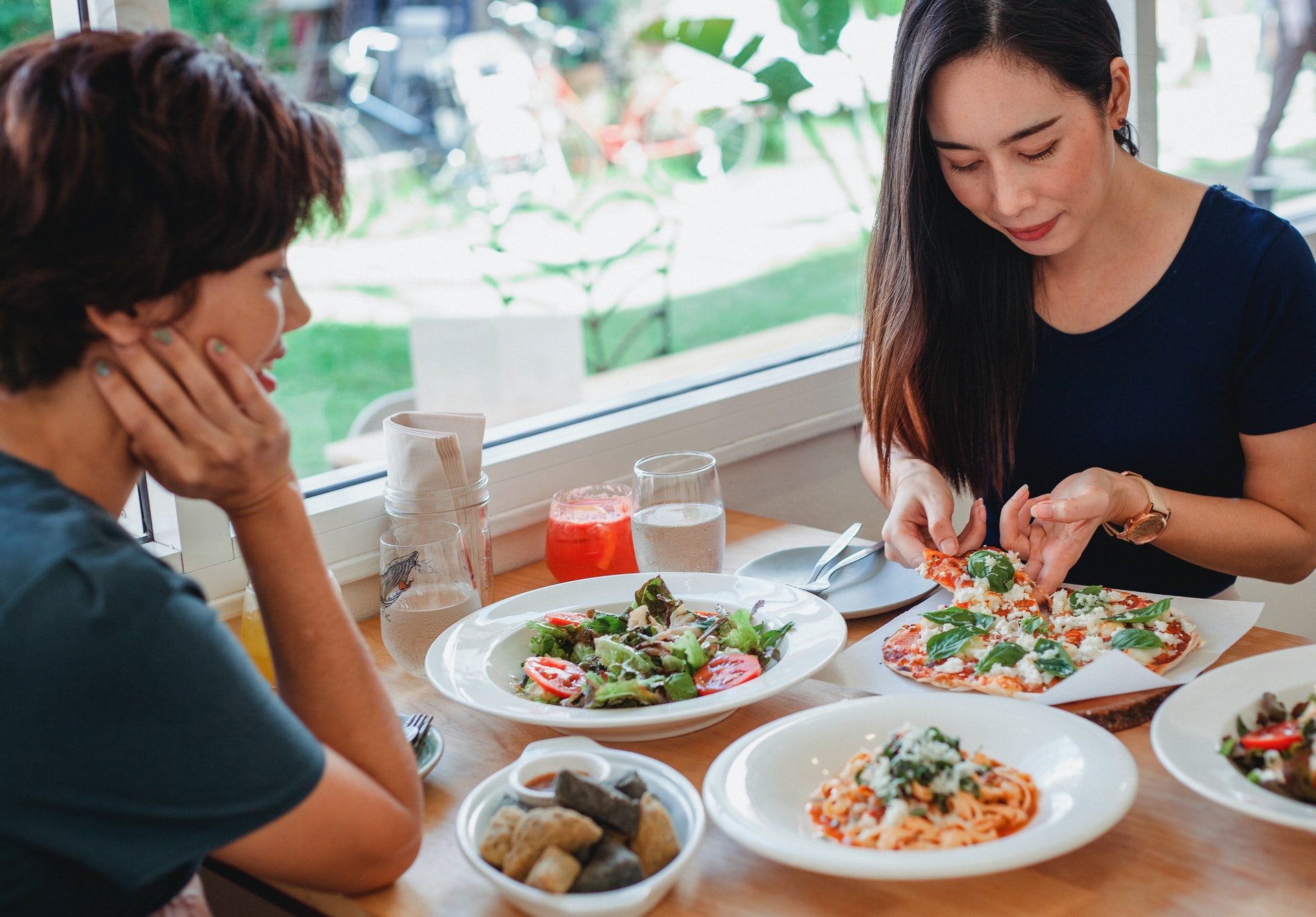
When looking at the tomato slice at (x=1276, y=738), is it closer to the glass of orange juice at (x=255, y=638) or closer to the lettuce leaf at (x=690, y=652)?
the lettuce leaf at (x=690, y=652)

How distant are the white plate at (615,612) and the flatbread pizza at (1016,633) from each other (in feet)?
0.35

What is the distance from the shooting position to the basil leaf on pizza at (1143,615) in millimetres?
1236

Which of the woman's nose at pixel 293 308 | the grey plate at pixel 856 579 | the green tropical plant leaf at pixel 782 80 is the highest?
the green tropical plant leaf at pixel 782 80

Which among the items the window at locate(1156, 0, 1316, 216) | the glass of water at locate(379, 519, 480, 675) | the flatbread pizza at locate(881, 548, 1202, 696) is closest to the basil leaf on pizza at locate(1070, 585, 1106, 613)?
the flatbread pizza at locate(881, 548, 1202, 696)

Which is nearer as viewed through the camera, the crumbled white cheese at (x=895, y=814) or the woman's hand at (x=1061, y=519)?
the crumbled white cheese at (x=895, y=814)

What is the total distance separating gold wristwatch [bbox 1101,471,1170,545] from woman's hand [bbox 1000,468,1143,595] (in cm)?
2

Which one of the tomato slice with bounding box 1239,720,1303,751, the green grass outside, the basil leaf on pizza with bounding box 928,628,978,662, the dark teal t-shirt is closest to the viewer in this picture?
the dark teal t-shirt

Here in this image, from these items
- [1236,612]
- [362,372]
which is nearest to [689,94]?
[362,372]

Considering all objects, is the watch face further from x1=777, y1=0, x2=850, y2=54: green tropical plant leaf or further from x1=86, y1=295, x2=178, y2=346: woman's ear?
x1=777, y1=0, x2=850, y2=54: green tropical plant leaf

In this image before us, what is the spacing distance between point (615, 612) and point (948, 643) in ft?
1.35

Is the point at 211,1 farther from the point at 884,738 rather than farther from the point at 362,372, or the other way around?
the point at 362,372

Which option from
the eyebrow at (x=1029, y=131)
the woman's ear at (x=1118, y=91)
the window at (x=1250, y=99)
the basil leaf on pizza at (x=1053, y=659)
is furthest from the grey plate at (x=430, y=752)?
the window at (x=1250, y=99)

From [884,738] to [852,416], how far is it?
4.79 ft

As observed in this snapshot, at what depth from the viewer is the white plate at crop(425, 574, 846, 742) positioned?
1128 millimetres
